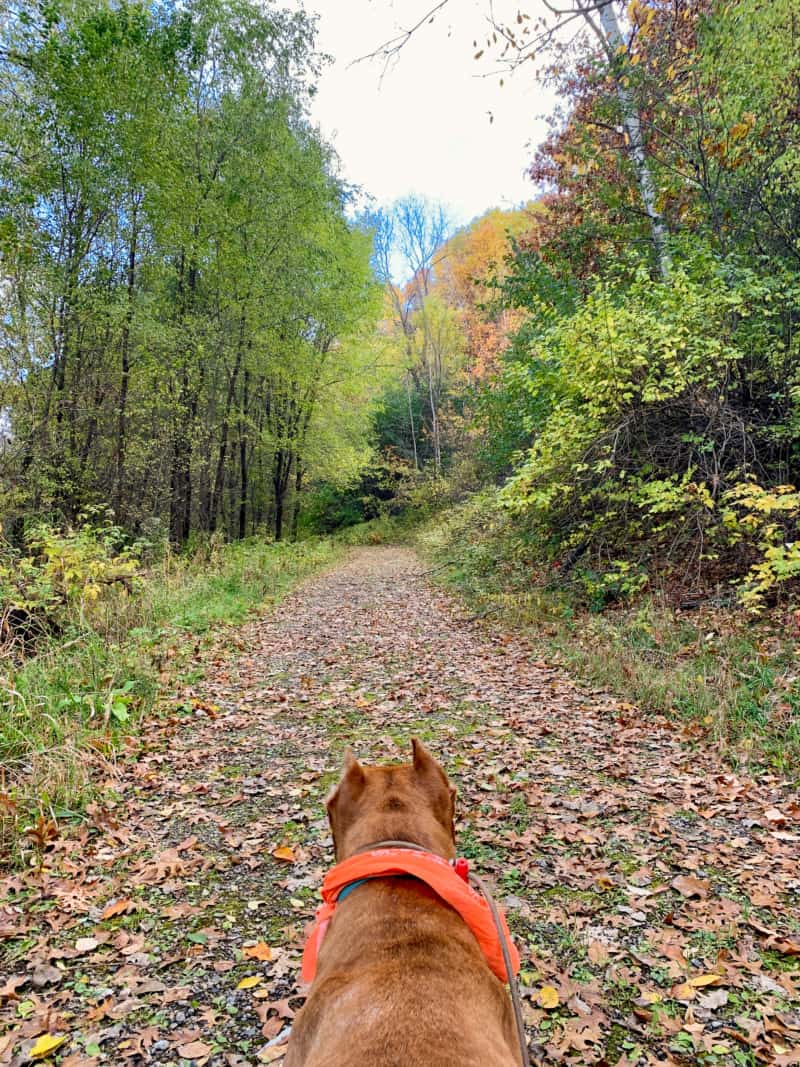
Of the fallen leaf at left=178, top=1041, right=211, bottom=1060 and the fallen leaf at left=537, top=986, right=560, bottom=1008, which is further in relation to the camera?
the fallen leaf at left=537, top=986, right=560, bottom=1008

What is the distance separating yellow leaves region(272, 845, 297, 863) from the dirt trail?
1cm

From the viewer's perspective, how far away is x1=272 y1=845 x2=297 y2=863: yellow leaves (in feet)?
12.7

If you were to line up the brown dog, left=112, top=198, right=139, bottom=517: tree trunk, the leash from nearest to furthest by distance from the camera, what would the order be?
the brown dog
the leash
left=112, top=198, right=139, bottom=517: tree trunk

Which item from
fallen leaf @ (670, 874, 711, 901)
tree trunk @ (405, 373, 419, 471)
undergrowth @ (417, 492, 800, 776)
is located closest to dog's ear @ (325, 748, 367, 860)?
fallen leaf @ (670, 874, 711, 901)

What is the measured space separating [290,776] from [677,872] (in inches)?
121

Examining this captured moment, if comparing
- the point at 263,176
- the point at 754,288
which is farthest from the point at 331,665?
the point at 263,176

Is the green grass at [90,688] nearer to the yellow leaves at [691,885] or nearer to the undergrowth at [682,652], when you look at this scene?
the yellow leaves at [691,885]

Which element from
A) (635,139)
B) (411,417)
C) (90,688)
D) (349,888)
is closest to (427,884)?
(349,888)

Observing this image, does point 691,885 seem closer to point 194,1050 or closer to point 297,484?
point 194,1050

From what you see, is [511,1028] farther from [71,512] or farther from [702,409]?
[71,512]

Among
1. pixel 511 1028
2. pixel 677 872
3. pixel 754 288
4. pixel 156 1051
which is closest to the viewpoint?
pixel 511 1028

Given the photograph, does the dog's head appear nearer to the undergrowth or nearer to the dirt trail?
the dirt trail

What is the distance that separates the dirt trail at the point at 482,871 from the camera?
8.37ft

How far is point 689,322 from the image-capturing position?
8.05 metres
